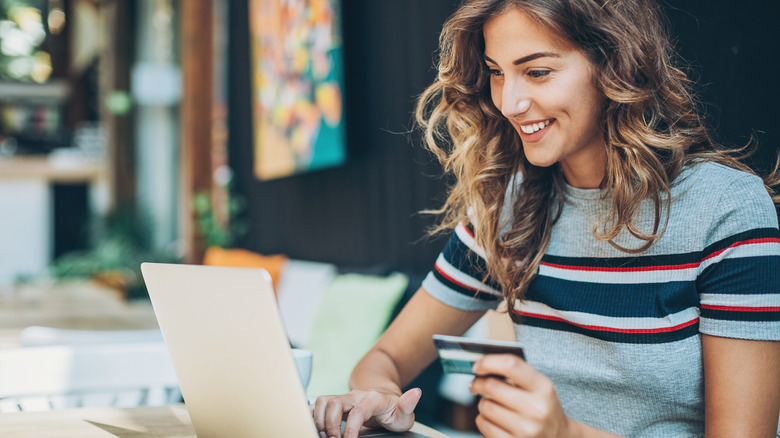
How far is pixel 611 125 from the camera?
1.14m

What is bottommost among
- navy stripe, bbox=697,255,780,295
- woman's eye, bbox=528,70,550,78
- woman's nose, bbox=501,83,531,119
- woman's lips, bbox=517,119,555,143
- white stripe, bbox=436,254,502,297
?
white stripe, bbox=436,254,502,297

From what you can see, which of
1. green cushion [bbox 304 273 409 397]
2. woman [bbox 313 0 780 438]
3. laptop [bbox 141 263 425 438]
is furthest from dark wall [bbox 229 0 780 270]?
laptop [bbox 141 263 425 438]

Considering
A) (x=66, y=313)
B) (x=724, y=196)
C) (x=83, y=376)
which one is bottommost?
(x=66, y=313)

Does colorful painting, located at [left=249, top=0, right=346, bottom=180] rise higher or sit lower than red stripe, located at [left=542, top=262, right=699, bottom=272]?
higher

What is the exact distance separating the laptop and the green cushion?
4.75ft

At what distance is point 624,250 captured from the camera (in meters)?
1.11

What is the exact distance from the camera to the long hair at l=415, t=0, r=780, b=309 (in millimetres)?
1104

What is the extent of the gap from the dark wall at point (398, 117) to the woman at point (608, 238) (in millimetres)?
391

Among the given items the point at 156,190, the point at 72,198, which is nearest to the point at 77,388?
the point at 156,190

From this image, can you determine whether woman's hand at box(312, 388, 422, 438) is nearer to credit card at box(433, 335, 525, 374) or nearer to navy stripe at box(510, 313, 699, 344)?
credit card at box(433, 335, 525, 374)

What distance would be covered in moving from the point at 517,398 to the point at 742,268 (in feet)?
1.47

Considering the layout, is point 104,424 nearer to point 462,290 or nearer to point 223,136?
point 462,290

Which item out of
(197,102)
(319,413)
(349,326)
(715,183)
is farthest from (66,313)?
(197,102)

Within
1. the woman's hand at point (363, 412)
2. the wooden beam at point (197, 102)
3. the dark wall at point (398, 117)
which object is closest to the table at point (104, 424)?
the woman's hand at point (363, 412)
